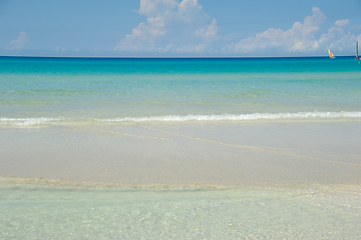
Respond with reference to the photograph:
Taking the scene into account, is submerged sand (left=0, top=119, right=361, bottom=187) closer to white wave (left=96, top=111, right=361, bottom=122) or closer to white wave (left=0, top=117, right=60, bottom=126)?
white wave (left=0, top=117, right=60, bottom=126)

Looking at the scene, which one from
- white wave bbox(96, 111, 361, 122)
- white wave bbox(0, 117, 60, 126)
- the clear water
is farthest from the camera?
white wave bbox(96, 111, 361, 122)

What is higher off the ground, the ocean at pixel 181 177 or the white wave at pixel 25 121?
the white wave at pixel 25 121

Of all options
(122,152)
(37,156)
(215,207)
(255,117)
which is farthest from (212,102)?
(215,207)

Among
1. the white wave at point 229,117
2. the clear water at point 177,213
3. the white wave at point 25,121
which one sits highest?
the white wave at point 25,121

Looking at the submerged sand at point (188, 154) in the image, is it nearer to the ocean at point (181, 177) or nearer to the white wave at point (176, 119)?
the ocean at point (181, 177)

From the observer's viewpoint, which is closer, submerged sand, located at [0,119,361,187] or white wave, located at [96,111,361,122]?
submerged sand, located at [0,119,361,187]

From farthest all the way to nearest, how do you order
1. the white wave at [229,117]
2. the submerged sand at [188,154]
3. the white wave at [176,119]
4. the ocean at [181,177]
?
the white wave at [229,117] < the white wave at [176,119] < the submerged sand at [188,154] < the ocean at [181,177]

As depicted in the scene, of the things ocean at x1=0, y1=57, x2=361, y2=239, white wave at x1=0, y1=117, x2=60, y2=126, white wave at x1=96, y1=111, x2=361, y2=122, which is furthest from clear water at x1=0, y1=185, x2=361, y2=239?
white wave at x1=96, y1=111, x2=361, y2=122

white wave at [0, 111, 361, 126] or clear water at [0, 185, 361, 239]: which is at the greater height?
white wave at [0, 111, 361, 126]

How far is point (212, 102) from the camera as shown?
1265 cm

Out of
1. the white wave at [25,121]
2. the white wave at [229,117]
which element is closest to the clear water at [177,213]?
the white wave at [25,121]

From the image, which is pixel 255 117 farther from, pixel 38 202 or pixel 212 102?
pixel 38 202

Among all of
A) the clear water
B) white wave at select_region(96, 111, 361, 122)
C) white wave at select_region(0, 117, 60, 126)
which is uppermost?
white wave at select_region(0, 117, 60, 126)

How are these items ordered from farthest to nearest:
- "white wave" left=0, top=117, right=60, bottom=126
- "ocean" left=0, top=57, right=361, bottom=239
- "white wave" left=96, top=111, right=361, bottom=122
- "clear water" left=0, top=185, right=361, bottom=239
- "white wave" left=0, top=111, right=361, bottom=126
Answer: "white wave" left=96, top=111, right=361, bottom=122 → "white wave" left=0, top=111, right=361, bottom=126 → "white wave" left=0, top=117, right=60, bottom=126 → "ocean" left=0, top=57, right=361, bottom=239 → "clear water" left=0, top=185, right=361, bottom=239
